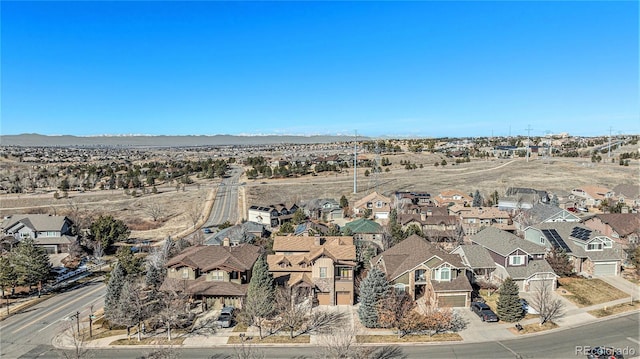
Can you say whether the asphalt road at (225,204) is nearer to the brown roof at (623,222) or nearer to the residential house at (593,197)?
the brown roof at (623,222)

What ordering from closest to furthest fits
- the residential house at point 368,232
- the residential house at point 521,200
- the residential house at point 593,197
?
1. the residential house at point 368,232
2. the residential house at point 521,200
3. the residential house at point 593,197

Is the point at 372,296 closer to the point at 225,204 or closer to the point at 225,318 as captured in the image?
the point at 225,318

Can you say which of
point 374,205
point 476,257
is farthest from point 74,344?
point 374,205

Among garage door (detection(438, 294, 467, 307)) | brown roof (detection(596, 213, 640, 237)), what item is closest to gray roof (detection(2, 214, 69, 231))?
garage door (detection(438, 294, 467, 307))

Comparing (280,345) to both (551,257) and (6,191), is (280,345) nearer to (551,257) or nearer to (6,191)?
(551,257)

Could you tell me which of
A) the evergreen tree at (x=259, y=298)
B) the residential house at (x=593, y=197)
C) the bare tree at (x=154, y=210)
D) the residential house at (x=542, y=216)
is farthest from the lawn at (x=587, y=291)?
the bare tree at (x=154, y=210)
